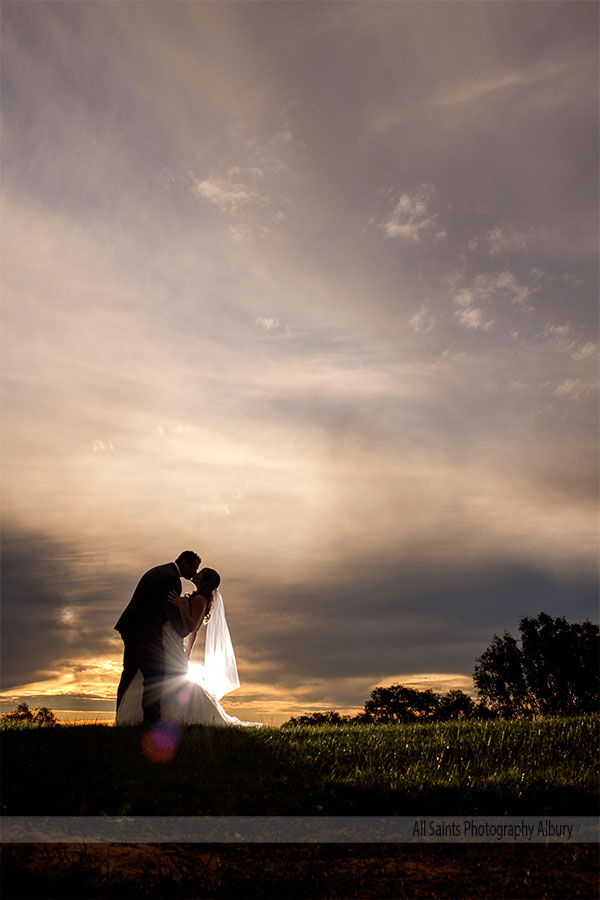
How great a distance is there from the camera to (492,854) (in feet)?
31.4

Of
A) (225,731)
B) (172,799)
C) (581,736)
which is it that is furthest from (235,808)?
(581,736)

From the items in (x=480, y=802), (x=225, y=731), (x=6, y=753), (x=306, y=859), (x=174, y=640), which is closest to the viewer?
(x=306, y=859)

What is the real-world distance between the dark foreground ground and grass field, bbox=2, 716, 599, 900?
0.02 m

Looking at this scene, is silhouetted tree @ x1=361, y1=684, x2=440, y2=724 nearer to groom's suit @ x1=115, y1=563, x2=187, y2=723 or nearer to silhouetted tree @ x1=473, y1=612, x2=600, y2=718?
silhouetted tree @ x1=473, y1=612, x2=600, y2=718

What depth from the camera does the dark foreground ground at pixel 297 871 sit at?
8.15 metres

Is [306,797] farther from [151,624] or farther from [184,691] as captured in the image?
[151,624]

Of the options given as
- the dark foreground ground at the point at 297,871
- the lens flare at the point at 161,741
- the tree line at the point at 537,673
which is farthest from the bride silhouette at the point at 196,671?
the tree line at the point at 537,673

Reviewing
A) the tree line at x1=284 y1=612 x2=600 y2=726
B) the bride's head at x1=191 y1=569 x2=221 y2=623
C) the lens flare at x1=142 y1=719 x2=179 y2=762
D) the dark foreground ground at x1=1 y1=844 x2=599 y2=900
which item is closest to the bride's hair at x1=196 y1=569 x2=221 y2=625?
the bride's head at x1=191 y1=569 x2=221 y2=623

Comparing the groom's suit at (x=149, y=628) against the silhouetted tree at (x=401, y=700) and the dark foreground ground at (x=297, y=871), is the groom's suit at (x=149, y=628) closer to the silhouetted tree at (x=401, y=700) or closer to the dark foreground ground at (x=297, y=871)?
the dark foreground ground at (x=297, y=871)

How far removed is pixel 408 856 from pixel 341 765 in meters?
3.60

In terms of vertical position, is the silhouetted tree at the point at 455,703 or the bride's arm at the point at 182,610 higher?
the bride's arm at the point at 182,610

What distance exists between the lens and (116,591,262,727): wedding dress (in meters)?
16.5

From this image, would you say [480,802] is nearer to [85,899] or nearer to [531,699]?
[85,899]

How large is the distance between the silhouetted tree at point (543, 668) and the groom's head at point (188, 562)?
111ft
